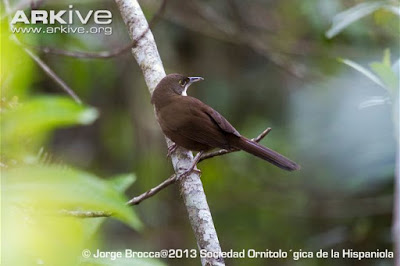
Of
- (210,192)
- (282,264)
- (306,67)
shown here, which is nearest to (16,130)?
(282,264)

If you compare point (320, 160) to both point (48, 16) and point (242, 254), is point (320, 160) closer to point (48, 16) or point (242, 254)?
point (242, 254)

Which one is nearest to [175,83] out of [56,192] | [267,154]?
[267,154]

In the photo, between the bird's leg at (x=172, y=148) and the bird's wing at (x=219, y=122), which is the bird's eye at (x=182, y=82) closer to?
the bird's wing at (x=219, y=122)

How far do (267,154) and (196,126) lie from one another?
31 centimetres

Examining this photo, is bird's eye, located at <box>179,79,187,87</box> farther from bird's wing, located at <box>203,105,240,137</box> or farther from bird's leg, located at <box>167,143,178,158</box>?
bird's leg, located at <box>167,143,178,158</box>

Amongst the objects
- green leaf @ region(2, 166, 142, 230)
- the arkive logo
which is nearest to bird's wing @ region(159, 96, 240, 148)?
the arkive logo

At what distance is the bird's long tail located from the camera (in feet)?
8.17

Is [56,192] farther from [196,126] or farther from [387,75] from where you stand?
[196,126]

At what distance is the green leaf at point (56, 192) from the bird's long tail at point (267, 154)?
4.99 ft

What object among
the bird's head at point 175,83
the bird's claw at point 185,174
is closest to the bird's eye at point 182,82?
the bird's head at point 175,83

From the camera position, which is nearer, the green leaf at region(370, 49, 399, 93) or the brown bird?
the green leaf at region(370, 49, 399, 93)

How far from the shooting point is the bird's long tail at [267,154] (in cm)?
249

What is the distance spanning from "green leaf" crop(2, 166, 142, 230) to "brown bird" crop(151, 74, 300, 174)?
4.61ft

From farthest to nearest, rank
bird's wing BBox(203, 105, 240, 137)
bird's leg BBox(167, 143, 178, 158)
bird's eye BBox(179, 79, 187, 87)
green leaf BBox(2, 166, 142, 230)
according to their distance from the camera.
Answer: bird's eye BBox(179, 79, 187, 87)
bird's wing BBox(203, 105, 240, 137)
bird's leg BBox(167, 143, 178, 158)
green leaf BBox(2, 166, 142, 230)
